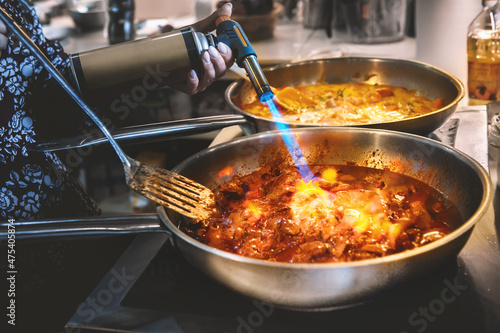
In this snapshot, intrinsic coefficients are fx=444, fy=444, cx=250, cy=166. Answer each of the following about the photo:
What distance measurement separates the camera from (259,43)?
11.2 ft

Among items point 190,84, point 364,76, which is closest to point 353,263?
point 190,84

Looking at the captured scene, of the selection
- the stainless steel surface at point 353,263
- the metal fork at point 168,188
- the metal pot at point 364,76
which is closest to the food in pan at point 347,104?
the metal pot at point 364,76

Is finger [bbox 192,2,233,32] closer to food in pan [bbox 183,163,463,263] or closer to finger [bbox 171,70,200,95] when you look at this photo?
finger [bbox 171,70,200,95]

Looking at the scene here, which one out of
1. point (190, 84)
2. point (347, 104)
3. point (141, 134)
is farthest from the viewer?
point (347, 104)

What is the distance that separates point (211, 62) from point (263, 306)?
81 centimetres

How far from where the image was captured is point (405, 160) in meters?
Result: 1.17

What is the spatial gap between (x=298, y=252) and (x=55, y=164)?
1.04 m

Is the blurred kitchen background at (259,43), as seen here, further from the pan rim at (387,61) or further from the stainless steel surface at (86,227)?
the stainless steel surface at (86,227)

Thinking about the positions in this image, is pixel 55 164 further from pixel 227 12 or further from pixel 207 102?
pixel 207 102

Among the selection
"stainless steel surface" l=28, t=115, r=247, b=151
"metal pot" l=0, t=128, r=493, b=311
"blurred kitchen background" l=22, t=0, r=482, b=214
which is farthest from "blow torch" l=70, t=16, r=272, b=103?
"blurred kitchen background" l=22, t=0, r=482, b=214

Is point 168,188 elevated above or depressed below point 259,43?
above

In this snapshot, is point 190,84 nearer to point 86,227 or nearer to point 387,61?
point 86,227

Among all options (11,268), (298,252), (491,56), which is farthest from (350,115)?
(11,268)

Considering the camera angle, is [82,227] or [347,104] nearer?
[82,227]
